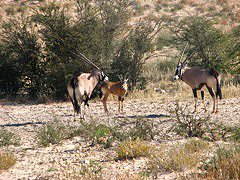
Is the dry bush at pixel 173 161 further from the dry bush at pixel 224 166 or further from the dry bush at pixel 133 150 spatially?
the dry bush at pixel 133 150

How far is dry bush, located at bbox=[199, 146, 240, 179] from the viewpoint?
6.52 metres

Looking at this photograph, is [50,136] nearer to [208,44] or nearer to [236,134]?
[236,134]

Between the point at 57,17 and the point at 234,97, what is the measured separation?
7.68m

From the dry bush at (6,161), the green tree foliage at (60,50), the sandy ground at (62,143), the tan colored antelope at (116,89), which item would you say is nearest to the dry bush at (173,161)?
the sandy ground at (62,143)

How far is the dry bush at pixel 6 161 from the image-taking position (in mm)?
8203

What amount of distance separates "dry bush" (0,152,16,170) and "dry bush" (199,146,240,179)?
11.6 feet

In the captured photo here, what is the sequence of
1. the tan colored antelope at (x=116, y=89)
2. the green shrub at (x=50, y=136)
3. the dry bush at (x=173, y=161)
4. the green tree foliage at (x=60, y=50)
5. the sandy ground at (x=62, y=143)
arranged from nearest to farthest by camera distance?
the dry bush at (x=173, y=161), the sandy ground at (x=62, y=143), the green shrub at (x=50, y=136), the tan colored antelope at (x=116, y=89), the green tree foliage at (x=60, y=50)

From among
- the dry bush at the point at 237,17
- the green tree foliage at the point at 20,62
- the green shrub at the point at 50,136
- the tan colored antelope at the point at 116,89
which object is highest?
the dry bush at the point at 237,17

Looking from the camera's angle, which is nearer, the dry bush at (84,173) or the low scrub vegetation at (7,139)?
the dry bush at (84,173)

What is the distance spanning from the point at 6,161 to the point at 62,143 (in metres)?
2.16

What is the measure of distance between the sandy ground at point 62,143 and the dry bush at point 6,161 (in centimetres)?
9

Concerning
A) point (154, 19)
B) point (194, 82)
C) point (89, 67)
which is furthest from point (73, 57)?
point (154, 19)

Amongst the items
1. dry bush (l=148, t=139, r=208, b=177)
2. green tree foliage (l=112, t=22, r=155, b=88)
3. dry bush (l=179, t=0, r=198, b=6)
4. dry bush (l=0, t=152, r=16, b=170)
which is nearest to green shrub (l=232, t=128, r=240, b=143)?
dry bush (l=148, t=139, r=208, b=177)

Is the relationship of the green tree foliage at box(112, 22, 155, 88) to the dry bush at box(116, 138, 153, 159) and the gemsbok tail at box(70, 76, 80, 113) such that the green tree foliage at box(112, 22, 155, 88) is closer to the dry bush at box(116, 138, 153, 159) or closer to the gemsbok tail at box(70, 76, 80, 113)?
the gemsbok tail at box(70, 76, 80, 113)
